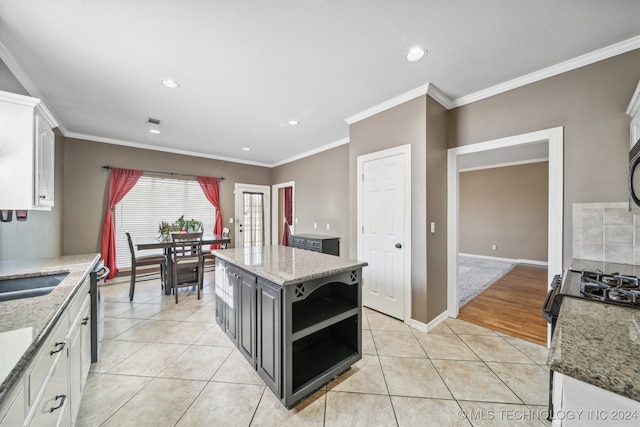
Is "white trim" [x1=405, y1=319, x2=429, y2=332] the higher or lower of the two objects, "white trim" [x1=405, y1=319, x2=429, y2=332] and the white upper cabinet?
the lower

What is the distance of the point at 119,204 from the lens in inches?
174

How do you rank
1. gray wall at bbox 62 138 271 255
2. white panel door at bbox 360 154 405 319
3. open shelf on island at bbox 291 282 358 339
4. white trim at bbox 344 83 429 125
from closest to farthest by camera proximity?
open shelf on island at bbox 291 282 358 339 < white trim at bbox 344 83 429 125 < white panel door at bbox 360 154 405 319 < gray wall at bbox 62 138 271 255

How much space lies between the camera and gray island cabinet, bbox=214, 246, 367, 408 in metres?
1.55

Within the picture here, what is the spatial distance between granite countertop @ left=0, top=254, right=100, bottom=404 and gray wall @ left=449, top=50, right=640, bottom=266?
342cm

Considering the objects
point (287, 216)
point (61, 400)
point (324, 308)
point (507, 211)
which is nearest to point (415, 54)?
point (324, 308)

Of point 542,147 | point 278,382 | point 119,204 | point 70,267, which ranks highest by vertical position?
point 542,147

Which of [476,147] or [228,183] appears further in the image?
[228,183]

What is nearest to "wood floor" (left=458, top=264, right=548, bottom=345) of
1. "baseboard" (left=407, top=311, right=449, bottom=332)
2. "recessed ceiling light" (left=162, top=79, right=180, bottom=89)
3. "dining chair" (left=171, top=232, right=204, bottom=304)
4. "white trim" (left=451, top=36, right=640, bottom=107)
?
"baseboard" (left=407, top=311, right=449, bottom=332)

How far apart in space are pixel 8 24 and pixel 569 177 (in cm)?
459

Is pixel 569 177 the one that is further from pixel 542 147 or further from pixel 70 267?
pixel 70 267

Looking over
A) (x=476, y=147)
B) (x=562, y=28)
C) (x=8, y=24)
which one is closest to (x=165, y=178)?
(x=8, y=24)

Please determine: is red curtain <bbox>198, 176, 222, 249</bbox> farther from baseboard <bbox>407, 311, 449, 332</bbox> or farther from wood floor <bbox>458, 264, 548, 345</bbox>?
A: wood floor <bbox>458, 264, 548, 345</bbox>

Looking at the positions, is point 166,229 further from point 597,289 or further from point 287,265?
point 597,289

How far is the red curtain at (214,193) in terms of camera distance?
5305 millimetres
